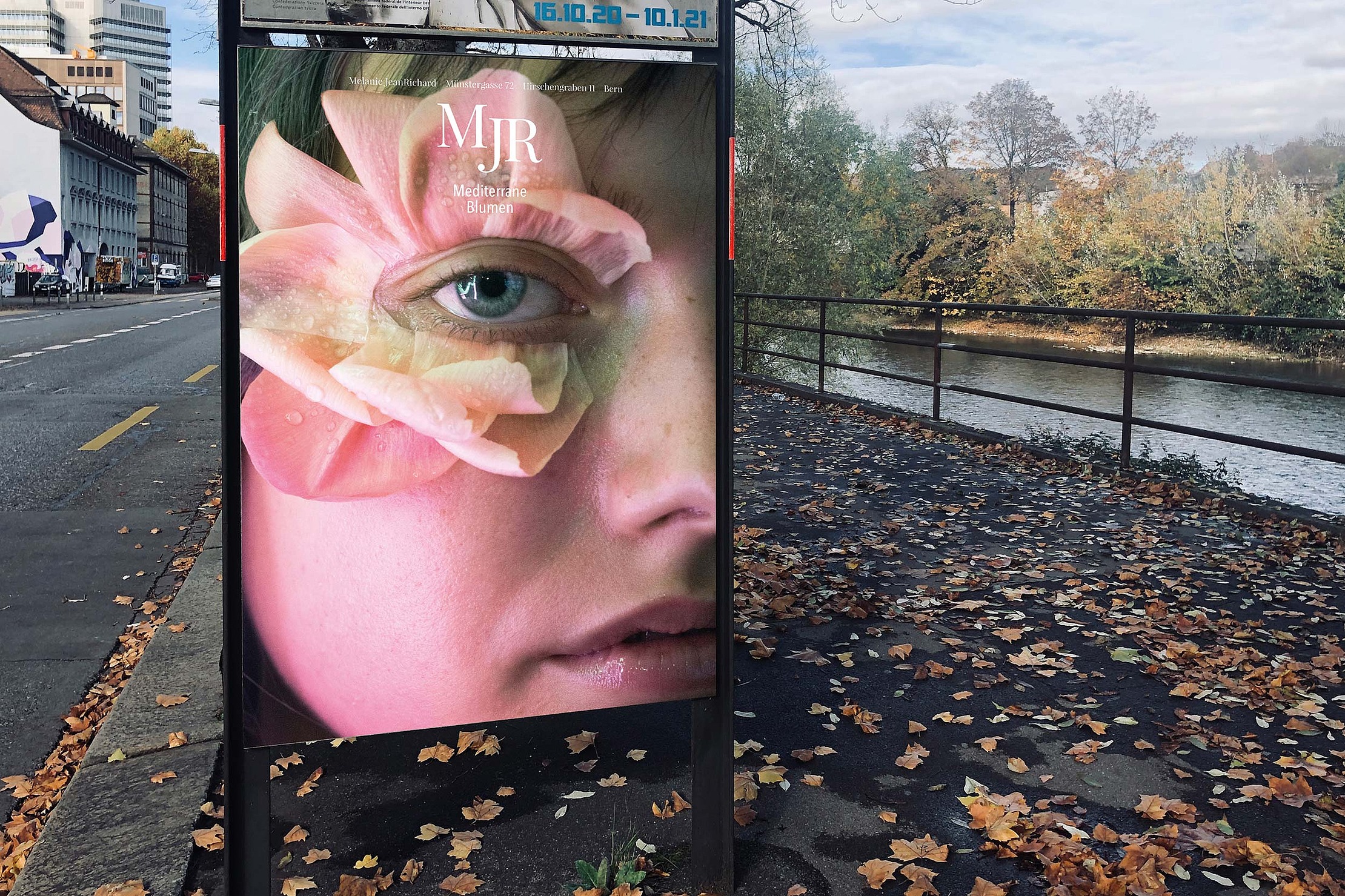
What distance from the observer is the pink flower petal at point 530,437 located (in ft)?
8.50

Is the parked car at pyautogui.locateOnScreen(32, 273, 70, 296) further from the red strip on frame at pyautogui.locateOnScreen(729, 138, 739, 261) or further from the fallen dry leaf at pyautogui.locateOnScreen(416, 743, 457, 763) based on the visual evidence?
the red strip on frame at pyautogui.locateOnScreen(729, 138, 739, 261)

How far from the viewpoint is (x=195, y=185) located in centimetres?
13262

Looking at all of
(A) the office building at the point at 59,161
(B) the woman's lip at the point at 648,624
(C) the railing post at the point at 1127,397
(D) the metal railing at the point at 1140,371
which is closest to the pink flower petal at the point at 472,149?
(B) the woman's lip at the point at 648,624

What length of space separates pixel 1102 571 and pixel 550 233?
4.47 meters

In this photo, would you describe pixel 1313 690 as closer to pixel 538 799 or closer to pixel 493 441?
pixel 538 799

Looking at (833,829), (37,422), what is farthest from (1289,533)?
(37,422)

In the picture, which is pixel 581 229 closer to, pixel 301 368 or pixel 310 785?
pixel 301 368

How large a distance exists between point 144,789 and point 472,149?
2.20 metres

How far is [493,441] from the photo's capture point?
2.59m

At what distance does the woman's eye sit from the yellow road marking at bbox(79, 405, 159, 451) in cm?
868

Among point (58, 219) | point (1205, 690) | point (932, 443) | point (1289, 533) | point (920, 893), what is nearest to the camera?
point (920, 893)

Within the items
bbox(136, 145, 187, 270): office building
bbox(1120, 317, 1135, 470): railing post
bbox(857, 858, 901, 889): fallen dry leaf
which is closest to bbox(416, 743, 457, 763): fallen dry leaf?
bbox(857, 858, 901, 889): fallen dry leaf

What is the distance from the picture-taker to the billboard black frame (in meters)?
Result: 2.35

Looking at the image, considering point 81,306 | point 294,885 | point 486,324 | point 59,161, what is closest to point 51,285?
point 81,306
